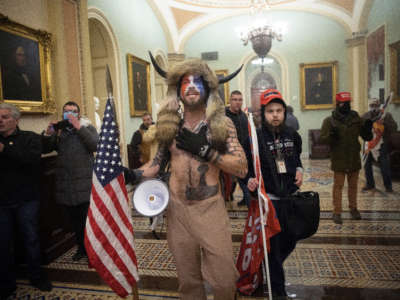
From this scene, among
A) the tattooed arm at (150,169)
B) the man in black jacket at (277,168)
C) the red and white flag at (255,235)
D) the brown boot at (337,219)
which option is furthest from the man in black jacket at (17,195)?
the brown boot at (337,219)

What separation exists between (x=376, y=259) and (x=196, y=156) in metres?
2.60

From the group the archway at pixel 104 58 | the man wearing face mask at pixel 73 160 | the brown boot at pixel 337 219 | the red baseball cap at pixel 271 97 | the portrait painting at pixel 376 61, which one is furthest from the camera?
the portrait painting at pixel 376 61

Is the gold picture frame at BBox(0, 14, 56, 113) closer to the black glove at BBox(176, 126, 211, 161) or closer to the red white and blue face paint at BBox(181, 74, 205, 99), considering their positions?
the red white and blue face paint at BBox(181, 74, 205, 99)

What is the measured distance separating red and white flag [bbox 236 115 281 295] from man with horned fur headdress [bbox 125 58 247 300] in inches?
10.8

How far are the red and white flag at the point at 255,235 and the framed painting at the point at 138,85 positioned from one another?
6.39 m

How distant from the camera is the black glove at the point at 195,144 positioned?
72.2 inches

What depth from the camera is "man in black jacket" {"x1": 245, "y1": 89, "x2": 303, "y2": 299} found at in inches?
96.7

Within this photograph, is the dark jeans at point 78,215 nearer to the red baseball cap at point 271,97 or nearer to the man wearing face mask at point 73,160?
the man wearing face mask at point 73,160

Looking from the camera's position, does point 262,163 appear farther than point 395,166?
No

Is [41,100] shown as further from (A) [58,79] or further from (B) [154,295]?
(B) [154,295]

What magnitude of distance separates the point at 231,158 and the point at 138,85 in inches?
285

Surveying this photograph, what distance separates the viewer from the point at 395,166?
6875 millimetres

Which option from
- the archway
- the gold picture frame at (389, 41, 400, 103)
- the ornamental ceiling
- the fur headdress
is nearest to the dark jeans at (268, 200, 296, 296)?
the fur headdress

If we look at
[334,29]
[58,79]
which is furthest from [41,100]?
[334,29]
